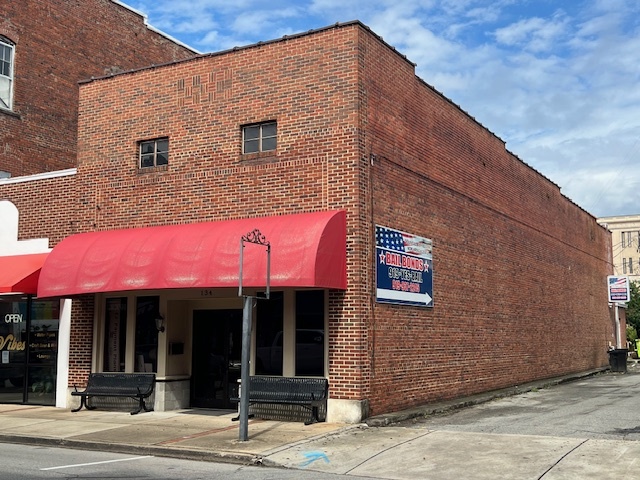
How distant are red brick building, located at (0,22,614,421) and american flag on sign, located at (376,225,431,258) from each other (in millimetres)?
44

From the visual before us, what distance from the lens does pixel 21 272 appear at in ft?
56.4

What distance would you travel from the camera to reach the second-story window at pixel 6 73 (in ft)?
76.6

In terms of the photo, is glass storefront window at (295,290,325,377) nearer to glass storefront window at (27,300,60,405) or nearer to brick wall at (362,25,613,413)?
brick wall at (362,25,613,413)

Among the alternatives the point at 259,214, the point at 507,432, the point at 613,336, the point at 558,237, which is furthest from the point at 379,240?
the point at 613,336

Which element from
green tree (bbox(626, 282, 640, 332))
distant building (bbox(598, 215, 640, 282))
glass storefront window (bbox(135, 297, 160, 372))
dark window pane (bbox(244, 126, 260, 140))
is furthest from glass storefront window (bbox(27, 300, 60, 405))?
distant building (bbox(598, 215, 640, 282))

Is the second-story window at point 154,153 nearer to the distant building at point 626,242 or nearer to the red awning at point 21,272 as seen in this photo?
the red awning at point 21,272

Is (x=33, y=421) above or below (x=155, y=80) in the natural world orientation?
below

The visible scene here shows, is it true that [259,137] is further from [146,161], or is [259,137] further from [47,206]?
[47,206]

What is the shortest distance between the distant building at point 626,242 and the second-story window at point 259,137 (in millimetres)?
91229

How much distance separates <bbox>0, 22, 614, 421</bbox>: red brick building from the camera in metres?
14.2

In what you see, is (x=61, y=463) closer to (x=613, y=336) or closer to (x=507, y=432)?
(x=507, y=432)

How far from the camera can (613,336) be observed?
36594 millimetres

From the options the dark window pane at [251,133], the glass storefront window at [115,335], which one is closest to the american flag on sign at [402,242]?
the dark window pane at [251,133]

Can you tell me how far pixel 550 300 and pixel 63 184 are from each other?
663 inches
